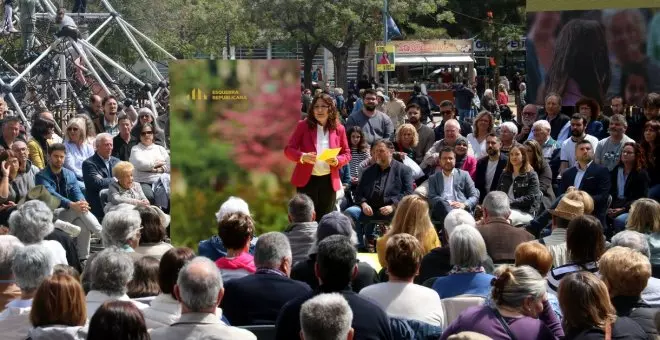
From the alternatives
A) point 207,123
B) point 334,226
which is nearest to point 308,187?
point 207,123

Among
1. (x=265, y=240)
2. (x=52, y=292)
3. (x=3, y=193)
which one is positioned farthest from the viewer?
(x=3, y=193)

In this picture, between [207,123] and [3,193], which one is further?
[3,193]

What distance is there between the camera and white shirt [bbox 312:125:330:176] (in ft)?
38.2

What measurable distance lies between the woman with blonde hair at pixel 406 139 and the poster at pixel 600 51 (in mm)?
4248

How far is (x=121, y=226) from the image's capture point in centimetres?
752

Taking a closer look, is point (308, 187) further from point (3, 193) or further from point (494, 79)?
point (494, 79)

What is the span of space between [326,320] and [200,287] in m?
0.81

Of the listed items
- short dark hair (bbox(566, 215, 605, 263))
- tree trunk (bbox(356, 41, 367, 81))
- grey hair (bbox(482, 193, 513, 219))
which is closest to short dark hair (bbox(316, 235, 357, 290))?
short dark hair (bbox(566, 215, 605, 263))

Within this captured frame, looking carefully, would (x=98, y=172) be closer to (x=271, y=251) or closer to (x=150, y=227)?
(x=150, y=227)

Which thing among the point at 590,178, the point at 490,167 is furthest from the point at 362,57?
the point at 590,178

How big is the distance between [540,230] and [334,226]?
13.2 ft

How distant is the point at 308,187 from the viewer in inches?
463

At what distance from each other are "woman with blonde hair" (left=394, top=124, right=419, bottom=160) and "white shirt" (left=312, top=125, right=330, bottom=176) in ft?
6.43

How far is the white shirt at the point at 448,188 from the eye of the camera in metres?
12.2
